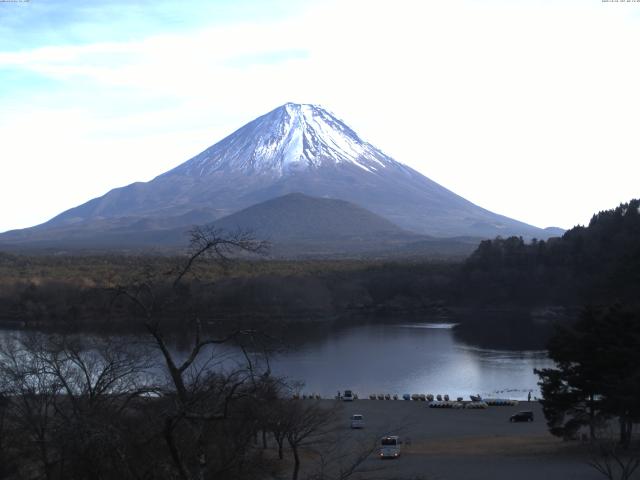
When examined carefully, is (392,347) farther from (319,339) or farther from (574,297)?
(574,297)

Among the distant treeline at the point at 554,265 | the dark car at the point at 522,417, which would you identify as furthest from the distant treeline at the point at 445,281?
the dark car at the point at 522,417

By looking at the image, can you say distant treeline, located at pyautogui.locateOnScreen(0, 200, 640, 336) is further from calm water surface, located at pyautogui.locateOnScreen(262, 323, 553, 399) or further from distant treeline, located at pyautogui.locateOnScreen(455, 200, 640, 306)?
calm water surface, located at pyautogui.locateOnScreen(262, 323, 553, 399)

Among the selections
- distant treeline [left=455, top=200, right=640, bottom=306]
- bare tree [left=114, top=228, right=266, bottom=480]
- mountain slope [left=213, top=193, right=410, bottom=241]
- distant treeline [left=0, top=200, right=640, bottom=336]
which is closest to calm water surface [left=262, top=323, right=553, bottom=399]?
distant treeline [left=0, top=200, right=640, bottom=336]

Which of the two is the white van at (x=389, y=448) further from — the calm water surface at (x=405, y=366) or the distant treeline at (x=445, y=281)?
the distant treeline at (x=445, y=281)

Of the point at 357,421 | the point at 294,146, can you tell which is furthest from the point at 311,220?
the point at 357,421

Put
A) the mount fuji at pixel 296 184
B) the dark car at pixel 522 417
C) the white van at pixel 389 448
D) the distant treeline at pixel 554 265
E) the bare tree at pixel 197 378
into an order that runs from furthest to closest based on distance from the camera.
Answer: the mount fuji at pixel 296 184, the distant treeline at pixel 554 265, the dark car at pixel 522 417, the white van at pixel 389 448, the bare tree at pixel 197 378

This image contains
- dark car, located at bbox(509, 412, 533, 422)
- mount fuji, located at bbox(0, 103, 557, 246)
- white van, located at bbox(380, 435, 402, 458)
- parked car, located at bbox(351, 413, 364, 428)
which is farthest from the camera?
mount fuji, located at bbox(0, 103, 557, 246)

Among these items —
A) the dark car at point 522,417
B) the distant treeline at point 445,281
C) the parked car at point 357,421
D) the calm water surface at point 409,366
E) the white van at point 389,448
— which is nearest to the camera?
the white van at point 389,448
